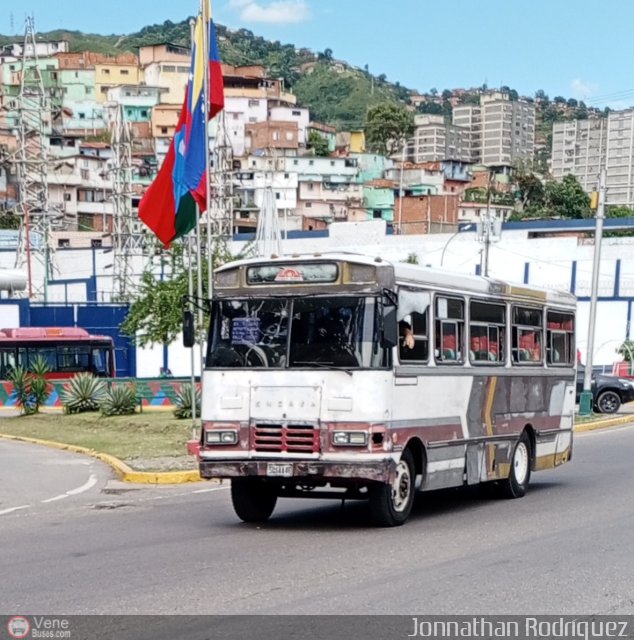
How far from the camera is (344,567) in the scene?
1028 centimetres

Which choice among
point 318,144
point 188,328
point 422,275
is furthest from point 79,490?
point 318,144

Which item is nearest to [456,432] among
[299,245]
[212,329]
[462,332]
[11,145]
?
[462,332]

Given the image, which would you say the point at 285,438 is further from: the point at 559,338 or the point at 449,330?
the point at 559,338

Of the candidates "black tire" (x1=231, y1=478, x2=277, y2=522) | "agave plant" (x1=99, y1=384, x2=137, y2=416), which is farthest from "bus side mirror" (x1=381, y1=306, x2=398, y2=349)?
"agave plant" (x1=99, y1=384, x2=137, y2=416)

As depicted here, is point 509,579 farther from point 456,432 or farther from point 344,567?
point 456,432

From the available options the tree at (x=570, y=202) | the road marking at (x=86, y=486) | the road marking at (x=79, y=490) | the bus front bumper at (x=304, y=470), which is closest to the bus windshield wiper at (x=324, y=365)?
the bus front bumper at (x=304, y=470)

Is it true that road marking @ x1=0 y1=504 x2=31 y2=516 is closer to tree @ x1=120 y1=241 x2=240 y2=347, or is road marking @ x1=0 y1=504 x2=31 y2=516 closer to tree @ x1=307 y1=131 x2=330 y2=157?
tree @ x1=120 y1=241 x2=240 y2=347

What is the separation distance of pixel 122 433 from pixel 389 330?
18.0 m

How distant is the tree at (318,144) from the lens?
154m

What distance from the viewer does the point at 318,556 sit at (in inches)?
430

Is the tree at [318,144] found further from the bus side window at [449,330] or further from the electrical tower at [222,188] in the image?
the bus side window at [449,330]

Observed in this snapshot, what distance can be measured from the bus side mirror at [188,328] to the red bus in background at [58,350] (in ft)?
105

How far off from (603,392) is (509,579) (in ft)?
91.6
